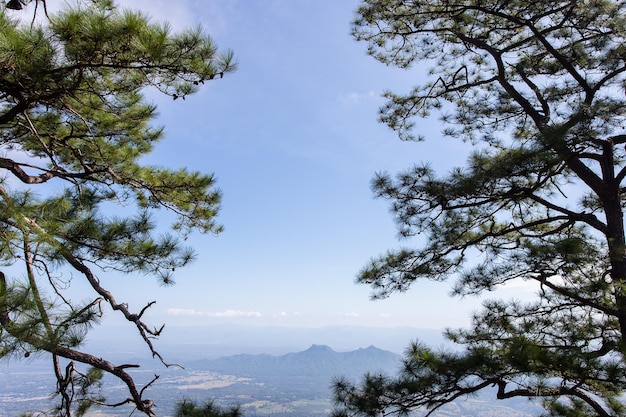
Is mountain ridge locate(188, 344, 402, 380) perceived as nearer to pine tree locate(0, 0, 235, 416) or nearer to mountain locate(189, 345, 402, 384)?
mountain locate(189, 345, 402, 384)

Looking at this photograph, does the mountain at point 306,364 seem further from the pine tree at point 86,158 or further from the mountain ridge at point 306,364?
the pine tree at point 86,158

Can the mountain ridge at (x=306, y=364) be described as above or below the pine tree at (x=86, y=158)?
below

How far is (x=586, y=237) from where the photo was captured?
3.36m

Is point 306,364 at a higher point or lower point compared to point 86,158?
lower

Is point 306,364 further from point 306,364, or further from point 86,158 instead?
point 86,158

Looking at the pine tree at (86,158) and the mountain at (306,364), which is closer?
the pine tree at (86,158)

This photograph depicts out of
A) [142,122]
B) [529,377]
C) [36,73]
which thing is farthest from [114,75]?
[529,377]

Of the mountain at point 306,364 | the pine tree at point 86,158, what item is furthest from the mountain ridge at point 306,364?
the pine tree at point 86,158

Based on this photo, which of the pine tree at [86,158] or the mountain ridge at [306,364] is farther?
the mountain ridge at [306,364]

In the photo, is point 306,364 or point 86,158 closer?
point 86,158

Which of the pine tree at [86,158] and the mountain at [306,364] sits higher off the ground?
the pine tree at [86,158]

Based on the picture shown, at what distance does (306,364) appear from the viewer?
94125mm

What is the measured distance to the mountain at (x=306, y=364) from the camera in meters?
75.4

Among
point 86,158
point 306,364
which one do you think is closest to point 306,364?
point 306,364
